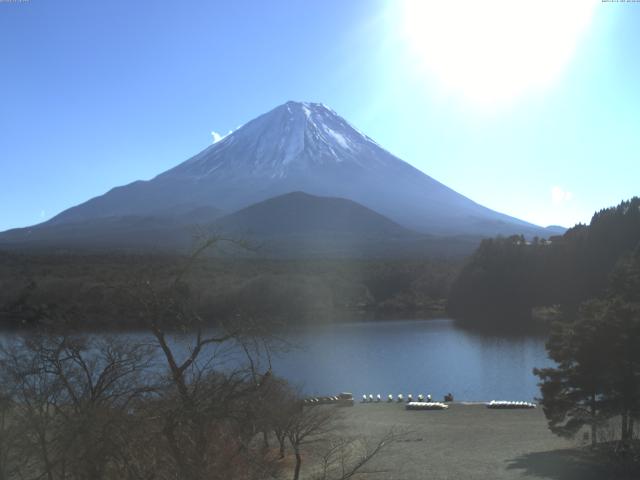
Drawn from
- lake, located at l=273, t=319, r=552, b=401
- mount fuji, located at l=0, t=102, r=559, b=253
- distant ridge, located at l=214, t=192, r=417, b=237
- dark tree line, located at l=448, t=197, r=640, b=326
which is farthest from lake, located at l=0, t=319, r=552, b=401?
mount fuji, located at l=0, t=102, r=559, b=253

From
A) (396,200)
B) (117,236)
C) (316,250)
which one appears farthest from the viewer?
(396,200)

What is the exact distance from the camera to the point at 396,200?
305ft

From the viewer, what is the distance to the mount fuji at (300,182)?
8562cm

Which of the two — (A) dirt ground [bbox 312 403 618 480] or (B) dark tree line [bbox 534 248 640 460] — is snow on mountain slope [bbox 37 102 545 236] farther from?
(B) dark tree line [bbox 534 248 640 460]

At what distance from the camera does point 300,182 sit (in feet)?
303

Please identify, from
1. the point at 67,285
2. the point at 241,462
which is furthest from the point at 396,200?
the point at 241,462

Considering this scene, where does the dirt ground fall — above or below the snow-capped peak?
below

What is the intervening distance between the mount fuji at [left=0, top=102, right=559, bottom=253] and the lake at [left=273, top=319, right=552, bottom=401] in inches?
2084

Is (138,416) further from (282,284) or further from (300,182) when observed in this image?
(300,182)

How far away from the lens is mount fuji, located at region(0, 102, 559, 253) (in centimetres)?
8562

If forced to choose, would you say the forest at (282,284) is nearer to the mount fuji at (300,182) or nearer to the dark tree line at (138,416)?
the dark tree line at (138,416)

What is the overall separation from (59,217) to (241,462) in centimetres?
9161

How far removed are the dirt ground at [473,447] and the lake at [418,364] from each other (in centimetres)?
229

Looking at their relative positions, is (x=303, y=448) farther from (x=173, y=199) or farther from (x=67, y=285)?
(x=173, y=199)
